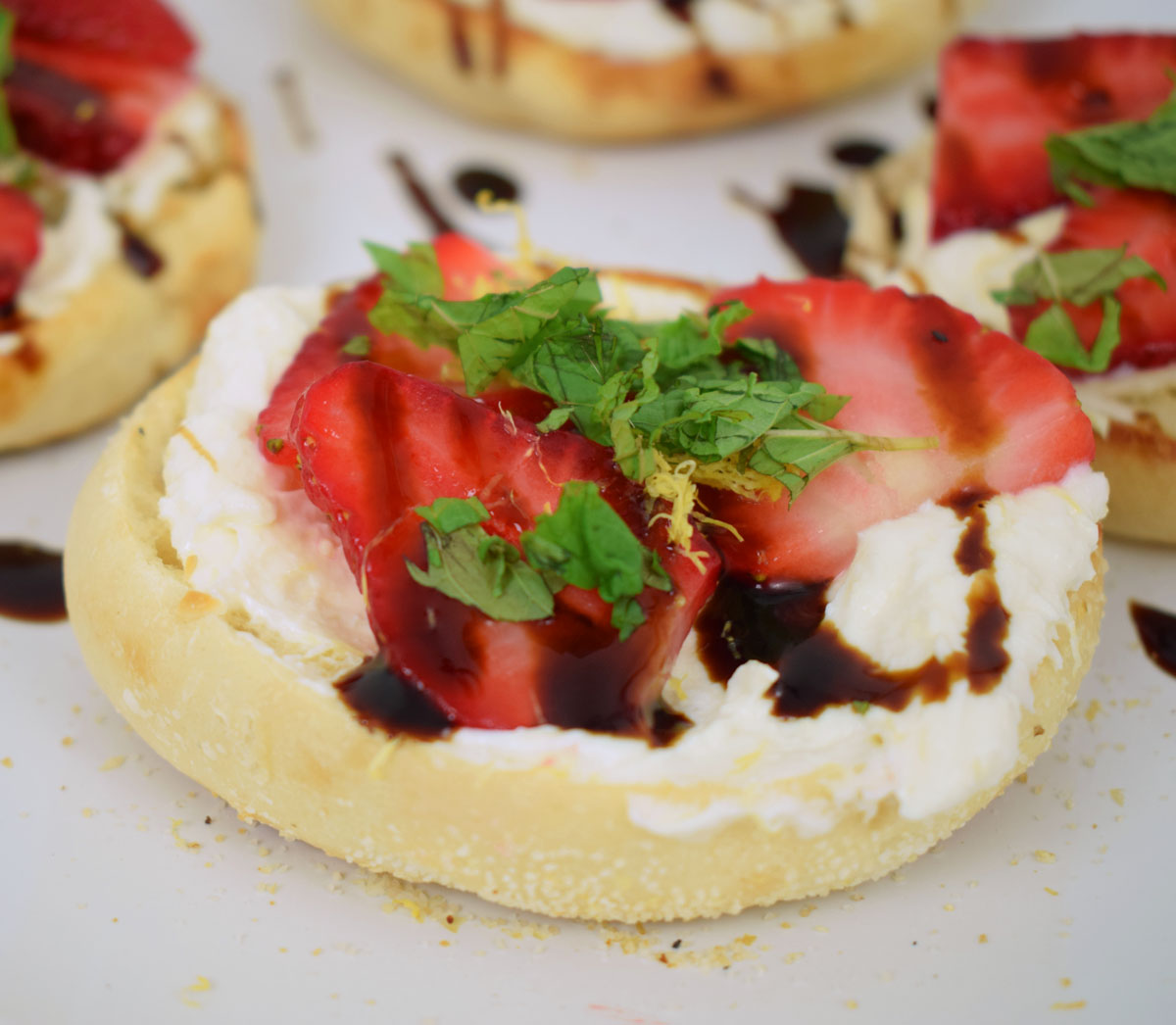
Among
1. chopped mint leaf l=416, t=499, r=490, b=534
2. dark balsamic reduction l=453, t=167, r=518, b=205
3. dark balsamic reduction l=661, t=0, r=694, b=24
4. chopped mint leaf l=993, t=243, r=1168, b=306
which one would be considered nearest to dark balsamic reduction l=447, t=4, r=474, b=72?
dark balsamic reduction l=453, t=167, r=518, b=205

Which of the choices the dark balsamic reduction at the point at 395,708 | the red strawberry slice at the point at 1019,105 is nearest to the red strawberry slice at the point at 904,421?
the dark balsamic reduction at the point at 395,708

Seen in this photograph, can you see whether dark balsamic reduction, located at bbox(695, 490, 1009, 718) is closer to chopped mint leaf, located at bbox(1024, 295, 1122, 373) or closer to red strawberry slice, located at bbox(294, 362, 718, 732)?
red strawberry slice, located at bbox(294, 362, 718, 732)

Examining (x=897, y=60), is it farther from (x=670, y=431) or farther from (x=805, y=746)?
(x=805, y=746)

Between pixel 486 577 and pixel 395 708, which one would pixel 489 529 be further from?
pixel 395 708

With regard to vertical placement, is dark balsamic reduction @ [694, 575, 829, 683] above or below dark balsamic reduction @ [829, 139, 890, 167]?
above

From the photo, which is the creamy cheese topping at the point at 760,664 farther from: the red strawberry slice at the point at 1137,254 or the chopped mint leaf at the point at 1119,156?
the chopped mint leaf at the point at 1119,156
